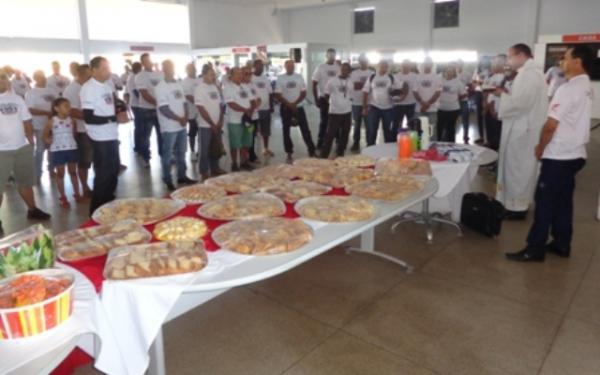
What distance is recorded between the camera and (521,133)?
4156 mm

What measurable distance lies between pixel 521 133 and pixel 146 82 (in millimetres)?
5539

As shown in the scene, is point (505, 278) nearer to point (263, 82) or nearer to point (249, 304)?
point (249, 304)

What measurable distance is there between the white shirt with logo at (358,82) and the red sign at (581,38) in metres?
7.82

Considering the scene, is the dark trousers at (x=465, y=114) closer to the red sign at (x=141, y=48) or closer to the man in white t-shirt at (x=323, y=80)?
the man in white t-shirt at (x=323, y=80)

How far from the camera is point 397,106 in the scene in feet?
24.9

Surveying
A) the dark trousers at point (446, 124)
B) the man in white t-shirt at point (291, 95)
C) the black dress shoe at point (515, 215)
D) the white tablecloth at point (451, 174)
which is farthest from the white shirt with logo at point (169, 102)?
the dark trousers at point (446, 124)

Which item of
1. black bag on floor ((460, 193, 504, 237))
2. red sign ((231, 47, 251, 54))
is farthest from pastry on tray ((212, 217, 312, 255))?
red sign ((231, 47, 251, 54))

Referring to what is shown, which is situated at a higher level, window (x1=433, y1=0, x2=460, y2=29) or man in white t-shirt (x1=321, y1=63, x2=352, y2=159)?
window (x1=433, y1=0, x2=460, y2=29)

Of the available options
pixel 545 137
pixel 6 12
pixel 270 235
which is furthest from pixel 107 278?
pixel 6 12

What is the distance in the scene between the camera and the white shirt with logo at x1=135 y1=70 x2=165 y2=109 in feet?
22.8

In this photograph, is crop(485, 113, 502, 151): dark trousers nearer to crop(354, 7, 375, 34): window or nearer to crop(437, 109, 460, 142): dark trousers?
crop(437, 109, 460, 142): dark trousers

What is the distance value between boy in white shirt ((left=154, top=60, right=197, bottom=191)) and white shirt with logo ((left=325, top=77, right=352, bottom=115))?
267 cm

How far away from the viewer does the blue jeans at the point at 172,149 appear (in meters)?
5.61

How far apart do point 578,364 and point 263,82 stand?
6.30 m
